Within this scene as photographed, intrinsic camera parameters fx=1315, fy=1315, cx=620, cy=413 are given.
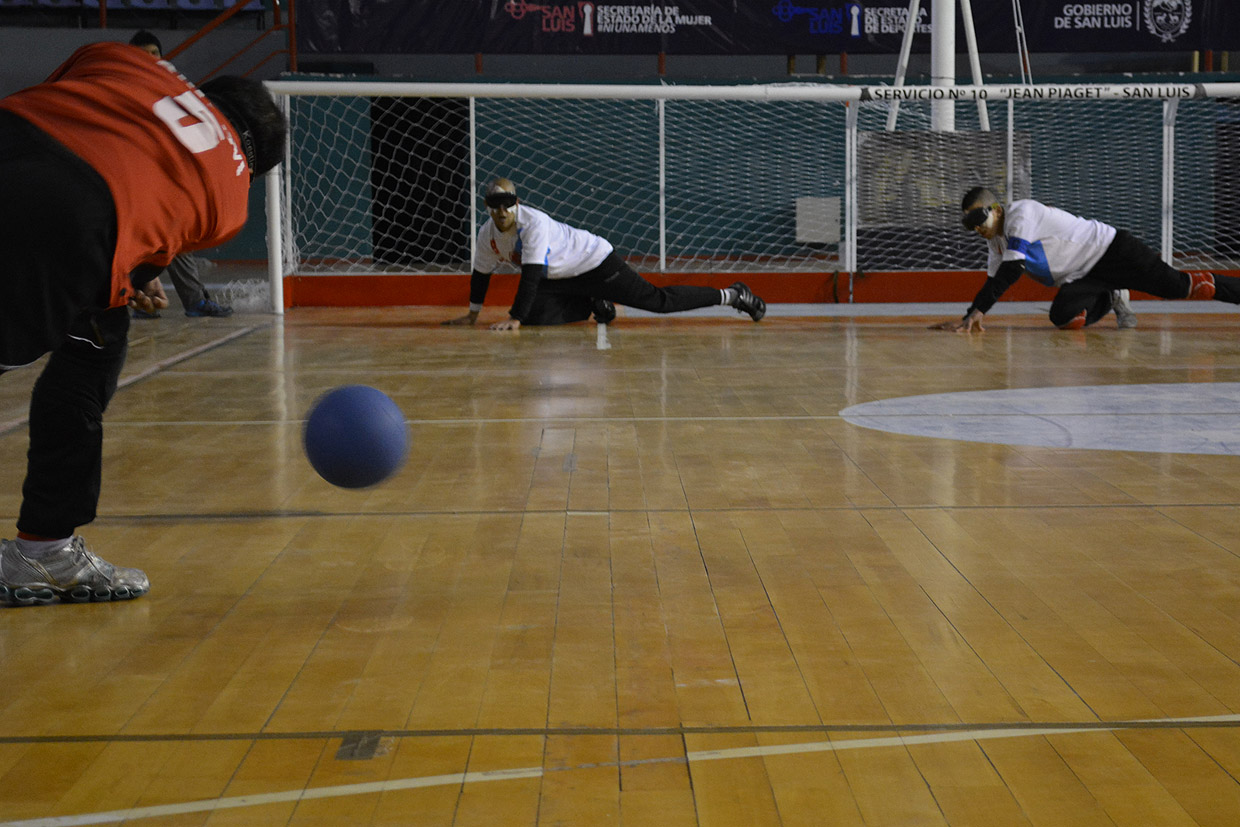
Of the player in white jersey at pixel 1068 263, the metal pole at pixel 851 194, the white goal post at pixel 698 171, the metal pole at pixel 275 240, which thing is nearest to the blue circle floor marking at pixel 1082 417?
the player in white jersey at pixel 1068 263

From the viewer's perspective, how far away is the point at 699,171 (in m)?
15.9

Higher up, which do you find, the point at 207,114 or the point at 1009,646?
the point at 207,114

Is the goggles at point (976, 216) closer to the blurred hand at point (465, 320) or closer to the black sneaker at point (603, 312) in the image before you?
the black sneaker at point (603, 312)

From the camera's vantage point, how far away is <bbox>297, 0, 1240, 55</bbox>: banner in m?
13.4

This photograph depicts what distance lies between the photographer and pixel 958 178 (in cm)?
1224

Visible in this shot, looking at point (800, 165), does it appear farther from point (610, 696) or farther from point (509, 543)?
point (610, 696)

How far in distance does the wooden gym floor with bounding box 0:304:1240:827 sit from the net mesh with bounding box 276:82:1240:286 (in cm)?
953

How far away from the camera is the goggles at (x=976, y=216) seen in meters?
9.06

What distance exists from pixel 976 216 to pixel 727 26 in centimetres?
551

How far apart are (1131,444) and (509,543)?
2.82 m

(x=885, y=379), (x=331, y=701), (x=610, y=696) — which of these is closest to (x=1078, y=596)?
(x=610, y=696)

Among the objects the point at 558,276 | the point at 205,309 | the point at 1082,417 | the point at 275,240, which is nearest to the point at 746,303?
the point at 558,276

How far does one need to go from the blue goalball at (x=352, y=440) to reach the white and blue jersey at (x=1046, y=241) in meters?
6.69

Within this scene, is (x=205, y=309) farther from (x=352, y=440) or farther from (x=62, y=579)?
(x=62, y=579)
